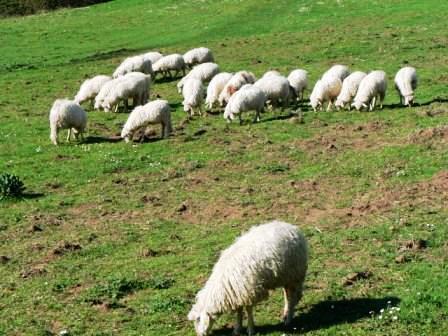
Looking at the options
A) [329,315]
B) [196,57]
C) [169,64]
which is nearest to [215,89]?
[169,64]

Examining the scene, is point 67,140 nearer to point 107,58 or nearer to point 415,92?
point 415,92

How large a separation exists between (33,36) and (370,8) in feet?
77.7

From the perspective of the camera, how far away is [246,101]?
24.5 metres

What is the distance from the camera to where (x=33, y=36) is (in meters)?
52.1

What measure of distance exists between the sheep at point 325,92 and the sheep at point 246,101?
7.54 ft

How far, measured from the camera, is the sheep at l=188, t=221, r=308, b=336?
10492mm

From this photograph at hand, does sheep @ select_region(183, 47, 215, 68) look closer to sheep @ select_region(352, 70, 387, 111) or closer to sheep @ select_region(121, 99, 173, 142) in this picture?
sheep @ select_region(352, 70, 387, 111)

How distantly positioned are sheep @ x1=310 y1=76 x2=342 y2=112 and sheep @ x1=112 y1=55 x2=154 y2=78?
10449 millimetres

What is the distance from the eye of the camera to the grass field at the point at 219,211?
11.8m

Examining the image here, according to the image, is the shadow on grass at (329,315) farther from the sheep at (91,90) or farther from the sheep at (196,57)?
the sheep at (196,57)

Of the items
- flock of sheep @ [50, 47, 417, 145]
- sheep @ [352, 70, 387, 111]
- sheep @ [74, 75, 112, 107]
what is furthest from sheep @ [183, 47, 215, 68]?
sheep @ [352, 70, 387, 111]

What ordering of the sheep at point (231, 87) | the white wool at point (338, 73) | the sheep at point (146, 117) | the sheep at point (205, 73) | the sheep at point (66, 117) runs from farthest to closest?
the sheep at point (205, 73)
the sheep at point (231, 87)
the white wool at point (338, 73)
the sheep at point (146, 117)
the sheep at point (66, 117)

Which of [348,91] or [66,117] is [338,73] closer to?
[348,91]

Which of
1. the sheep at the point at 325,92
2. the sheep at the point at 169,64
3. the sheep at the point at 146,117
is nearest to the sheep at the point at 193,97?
the sheep at the point at 146,117
